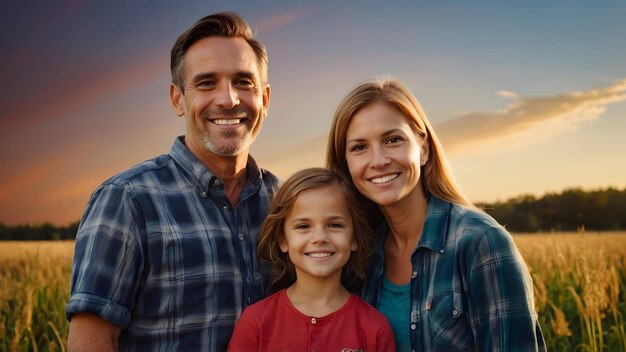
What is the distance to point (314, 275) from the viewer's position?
3.59 m

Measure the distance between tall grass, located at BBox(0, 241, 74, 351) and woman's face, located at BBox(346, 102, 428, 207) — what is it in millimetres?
3910

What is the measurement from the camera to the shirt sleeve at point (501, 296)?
10.8 ft

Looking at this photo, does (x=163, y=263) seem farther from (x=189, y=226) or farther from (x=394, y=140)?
(x=394, y=140)

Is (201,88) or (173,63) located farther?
(173,63)

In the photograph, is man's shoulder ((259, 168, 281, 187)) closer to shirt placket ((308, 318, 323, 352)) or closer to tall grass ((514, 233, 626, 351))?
shirt placket ((308, 318, 323, 352))

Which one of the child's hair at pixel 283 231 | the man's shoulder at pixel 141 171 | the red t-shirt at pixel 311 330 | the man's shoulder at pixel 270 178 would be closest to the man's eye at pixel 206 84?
the man's shoulder at pixel 141 171

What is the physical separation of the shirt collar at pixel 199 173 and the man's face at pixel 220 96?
11cm

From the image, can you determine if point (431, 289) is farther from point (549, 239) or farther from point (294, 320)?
point (549, 239)

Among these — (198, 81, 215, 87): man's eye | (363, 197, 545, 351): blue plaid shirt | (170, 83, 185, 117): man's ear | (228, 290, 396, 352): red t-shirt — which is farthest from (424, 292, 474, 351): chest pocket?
(170, 83, 185, 117): man's ear

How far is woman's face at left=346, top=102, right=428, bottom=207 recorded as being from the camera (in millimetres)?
3539

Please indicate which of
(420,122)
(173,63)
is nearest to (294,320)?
(420,122)

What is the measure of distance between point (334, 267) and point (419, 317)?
0.52m

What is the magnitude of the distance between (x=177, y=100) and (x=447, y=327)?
2190mm

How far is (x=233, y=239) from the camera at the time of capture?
378cm
